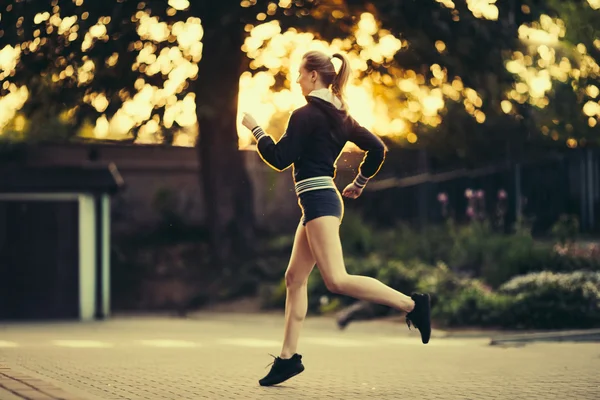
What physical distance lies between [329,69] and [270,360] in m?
3.66

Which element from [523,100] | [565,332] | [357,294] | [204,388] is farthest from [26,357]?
Result: [523,100]

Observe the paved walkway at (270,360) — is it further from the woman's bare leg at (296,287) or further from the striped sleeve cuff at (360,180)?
the striped sleeve cuff at (360,180)

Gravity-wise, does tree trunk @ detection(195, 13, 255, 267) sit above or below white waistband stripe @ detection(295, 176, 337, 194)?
above

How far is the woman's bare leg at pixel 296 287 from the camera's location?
862 centimetres

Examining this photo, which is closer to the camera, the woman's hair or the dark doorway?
the woman's hair

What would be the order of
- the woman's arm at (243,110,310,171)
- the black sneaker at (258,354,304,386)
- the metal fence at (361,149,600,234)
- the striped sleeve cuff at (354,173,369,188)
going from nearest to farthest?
the woman's arm at (243,110,310,171), the black sneaker at (258,354,304,386), the striped sleeve cuff at (354,173,369,188), the metal fence at (361,149,600,234)

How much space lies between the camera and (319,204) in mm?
8398

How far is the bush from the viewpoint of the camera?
50.6ft

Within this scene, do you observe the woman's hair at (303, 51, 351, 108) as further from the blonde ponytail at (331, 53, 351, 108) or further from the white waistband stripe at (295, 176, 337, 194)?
the white waistband stripe at (295, 176, 337, 194)

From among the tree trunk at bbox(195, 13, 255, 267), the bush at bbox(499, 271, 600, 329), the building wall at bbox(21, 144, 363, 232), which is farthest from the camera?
the building wall at bbox(21, 144, 363, 232)

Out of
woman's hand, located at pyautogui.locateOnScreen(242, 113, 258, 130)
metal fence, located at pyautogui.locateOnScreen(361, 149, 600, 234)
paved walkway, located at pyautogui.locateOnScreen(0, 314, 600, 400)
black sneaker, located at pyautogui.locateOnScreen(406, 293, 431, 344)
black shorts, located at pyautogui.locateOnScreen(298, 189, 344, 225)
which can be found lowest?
paved walkway, located at pyautogui.locateOnScreen(0, 314, 600, 400)

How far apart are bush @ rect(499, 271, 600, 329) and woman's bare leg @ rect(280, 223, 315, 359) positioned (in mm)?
7332

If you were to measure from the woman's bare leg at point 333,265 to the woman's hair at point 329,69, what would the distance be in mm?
838

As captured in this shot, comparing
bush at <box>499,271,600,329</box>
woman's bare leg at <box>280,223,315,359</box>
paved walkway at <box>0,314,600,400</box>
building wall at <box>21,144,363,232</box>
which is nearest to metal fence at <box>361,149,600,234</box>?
building wall at <box>21,144,363,232</box>
